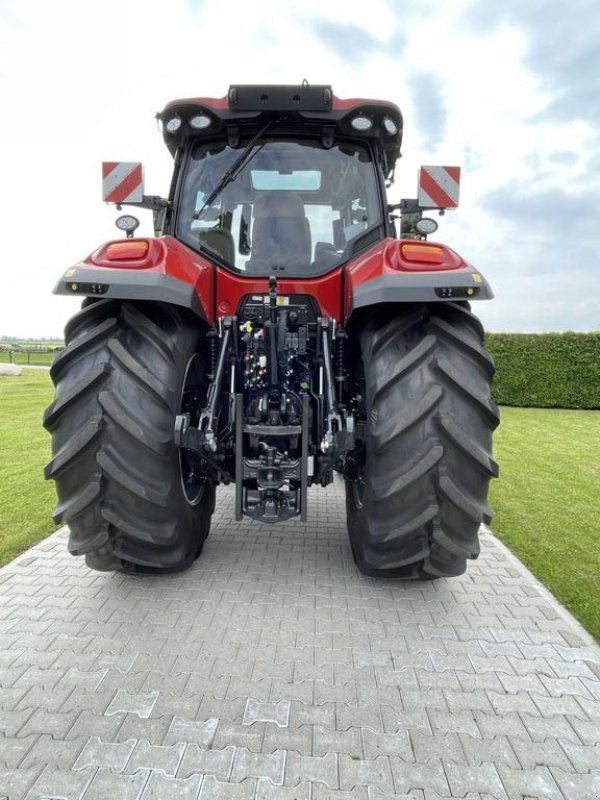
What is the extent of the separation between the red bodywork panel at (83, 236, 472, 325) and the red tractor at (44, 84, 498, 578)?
0.01 m

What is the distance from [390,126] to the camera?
320 centimetres

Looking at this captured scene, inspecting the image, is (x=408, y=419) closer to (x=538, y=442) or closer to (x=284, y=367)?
(x=284, y=367)

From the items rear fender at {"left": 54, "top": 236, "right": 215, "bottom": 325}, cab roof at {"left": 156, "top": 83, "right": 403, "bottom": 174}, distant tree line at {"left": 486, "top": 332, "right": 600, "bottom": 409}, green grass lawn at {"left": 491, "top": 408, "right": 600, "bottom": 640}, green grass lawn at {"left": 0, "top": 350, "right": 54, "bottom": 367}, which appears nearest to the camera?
rear fender at {"left": 54, "top": 236, "right": 215, "bottom": 325}

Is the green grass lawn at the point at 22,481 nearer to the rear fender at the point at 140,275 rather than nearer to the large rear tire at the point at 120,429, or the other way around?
the large rear tire at the point at 120,429

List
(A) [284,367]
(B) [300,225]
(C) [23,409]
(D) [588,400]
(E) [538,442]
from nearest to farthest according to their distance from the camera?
(A) [284,367] < (B) [300,225] < (E) [538,442] < (C) [23,409] < (D) [588,400]

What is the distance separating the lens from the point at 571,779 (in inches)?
70.0

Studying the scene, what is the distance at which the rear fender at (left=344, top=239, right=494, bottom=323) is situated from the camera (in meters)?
2.52

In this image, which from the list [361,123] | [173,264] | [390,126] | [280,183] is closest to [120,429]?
[173,264]

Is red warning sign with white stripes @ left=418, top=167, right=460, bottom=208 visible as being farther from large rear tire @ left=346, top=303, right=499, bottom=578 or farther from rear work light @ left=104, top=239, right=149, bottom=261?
rear work light @ left=104, top=239, right=149, bottom=261

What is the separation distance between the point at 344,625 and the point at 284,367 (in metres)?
1.39

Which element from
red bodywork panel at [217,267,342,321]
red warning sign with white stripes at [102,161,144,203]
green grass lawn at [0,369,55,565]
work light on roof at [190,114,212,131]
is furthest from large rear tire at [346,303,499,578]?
green grass lawn at [0,369,55,565]

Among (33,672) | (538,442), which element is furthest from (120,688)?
(538,442)

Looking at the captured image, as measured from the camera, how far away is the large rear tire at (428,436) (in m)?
2.54

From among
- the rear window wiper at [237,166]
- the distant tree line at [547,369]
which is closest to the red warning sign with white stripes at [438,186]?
the rear window wiper at [237,166]
